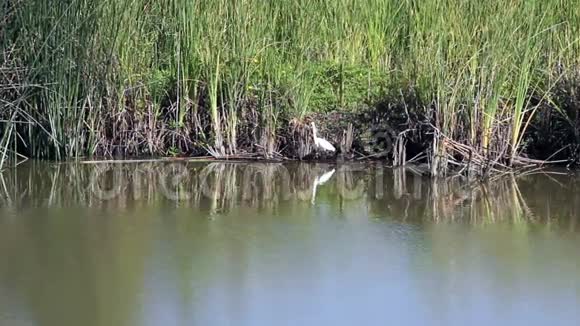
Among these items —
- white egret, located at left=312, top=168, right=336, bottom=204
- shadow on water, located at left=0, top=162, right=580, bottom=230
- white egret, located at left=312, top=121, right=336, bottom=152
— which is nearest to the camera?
shadow on water, located at left=0, top=162, right=580, bottom=230

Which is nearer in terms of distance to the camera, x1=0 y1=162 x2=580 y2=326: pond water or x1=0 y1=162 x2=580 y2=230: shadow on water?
x1=0 y1=162 x2=580 y2=326: pond water

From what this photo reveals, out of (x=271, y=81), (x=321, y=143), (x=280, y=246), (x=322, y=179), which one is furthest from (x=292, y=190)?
(x=280, y=246)

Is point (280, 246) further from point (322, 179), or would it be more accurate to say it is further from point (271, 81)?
point (271, 81)

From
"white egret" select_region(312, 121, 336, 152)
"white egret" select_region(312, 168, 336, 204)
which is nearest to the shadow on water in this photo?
"white egret" select_region(312, 168, 336, 204)

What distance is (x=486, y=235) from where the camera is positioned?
398cm

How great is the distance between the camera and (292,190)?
15.6 ft

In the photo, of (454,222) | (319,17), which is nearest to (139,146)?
(319,17)

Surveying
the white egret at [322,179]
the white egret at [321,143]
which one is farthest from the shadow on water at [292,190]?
the white egret at [321,143]

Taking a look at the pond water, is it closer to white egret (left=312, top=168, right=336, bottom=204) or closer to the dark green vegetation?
white egret (left=312, top=168, right=336, bottom=204)

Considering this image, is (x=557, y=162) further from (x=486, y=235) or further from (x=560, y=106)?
(x=486, y=235)

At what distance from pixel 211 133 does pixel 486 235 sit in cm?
207

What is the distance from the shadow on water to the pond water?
0.01 m

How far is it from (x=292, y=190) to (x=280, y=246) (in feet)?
3.41

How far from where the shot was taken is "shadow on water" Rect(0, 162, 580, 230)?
4.38 metres
